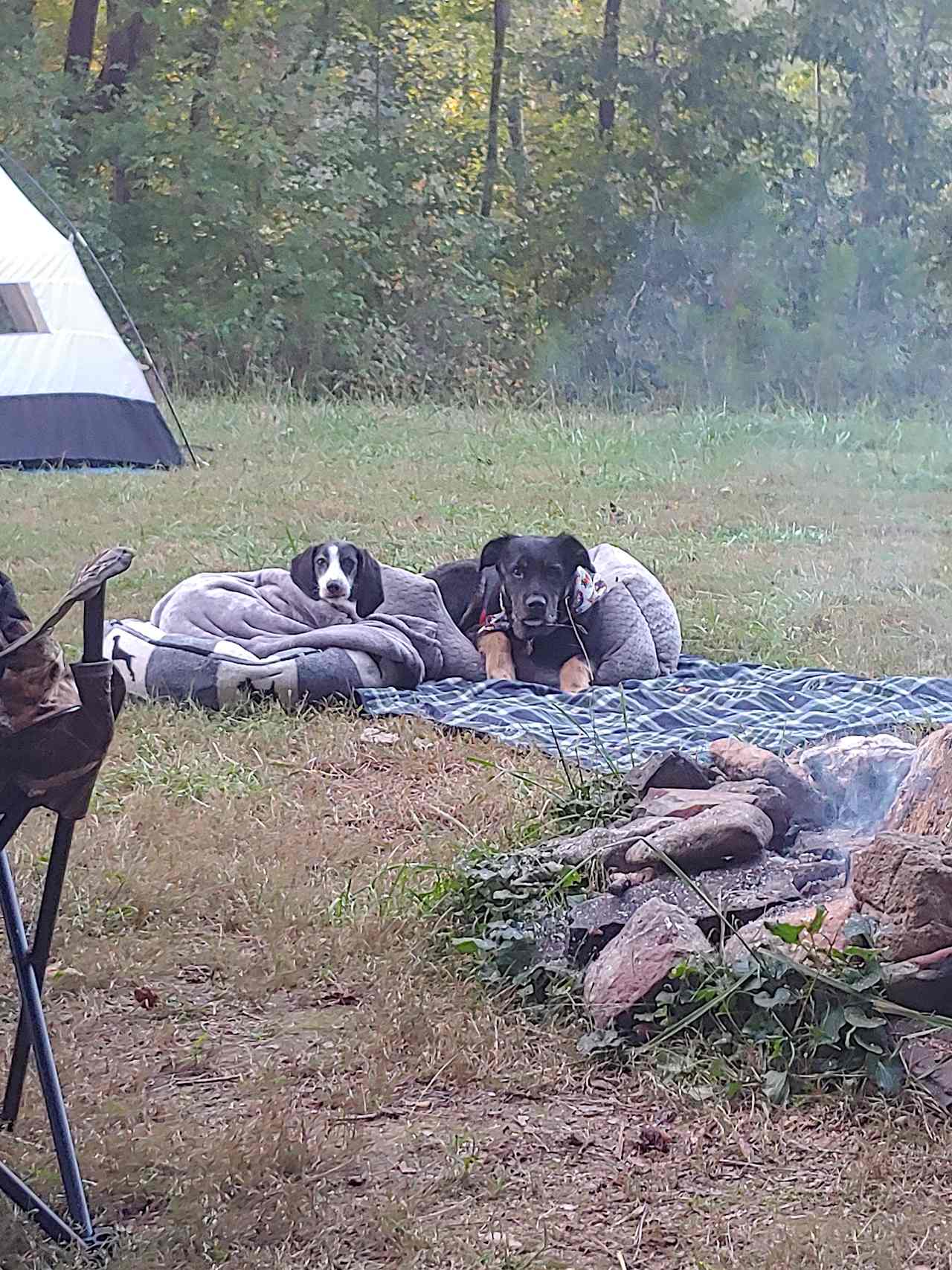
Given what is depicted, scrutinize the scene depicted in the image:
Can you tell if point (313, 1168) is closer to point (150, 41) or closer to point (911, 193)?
point (911, 193)

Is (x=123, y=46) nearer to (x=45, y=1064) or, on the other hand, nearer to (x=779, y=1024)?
(x=779, y=1024)

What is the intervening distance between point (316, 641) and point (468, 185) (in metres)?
5.18

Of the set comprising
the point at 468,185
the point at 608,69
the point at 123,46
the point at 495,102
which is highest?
the point at 123,46

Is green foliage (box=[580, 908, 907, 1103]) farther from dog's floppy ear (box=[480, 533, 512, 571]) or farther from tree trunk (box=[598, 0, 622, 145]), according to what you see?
tree trunk (box=[598, 0, 622, 145])

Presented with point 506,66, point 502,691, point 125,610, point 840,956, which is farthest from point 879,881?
point 506,66

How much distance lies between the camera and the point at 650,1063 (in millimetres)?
1759

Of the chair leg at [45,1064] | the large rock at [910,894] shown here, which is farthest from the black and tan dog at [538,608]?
the chair leg at [45,1064]

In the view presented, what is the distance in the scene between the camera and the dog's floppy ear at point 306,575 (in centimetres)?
354

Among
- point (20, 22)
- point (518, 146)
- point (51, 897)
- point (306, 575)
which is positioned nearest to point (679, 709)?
point (306, 575)

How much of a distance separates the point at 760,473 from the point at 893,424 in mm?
714

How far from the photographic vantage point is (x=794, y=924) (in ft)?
6.01

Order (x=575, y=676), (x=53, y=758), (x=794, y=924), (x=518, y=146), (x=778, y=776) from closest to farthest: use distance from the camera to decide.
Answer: (x=53, y=758)
(x=794, y=924)
(x=778, y=776)
(x=575, y=676)
(x=518, y=146)

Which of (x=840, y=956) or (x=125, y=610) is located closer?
(x=840, y=956)

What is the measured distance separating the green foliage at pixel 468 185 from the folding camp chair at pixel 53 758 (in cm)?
556
